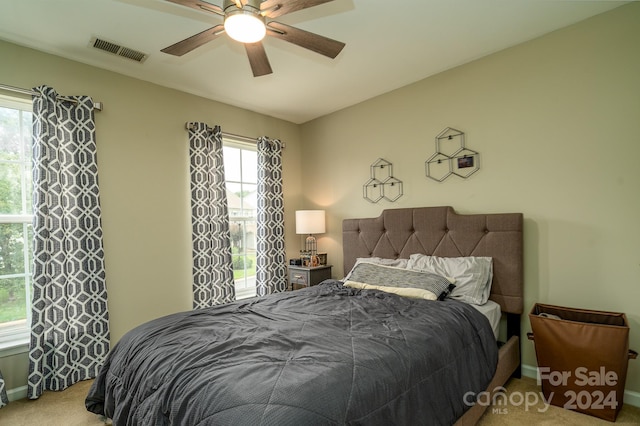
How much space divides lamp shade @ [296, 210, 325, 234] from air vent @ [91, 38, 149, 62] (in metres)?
2.17

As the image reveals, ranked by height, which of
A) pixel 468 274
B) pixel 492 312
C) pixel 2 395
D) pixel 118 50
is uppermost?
pixel 118 50

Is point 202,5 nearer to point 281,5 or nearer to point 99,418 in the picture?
point 281,5

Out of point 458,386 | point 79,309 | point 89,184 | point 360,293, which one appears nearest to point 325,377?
point 458,386

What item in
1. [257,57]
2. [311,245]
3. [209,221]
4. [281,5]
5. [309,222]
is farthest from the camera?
[311,245]

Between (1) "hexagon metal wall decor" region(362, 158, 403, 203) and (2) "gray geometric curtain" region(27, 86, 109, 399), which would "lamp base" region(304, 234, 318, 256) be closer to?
(1) "hexagon metal wall decor" region(362, 158, 403, 203)

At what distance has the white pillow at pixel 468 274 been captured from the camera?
245 centimetres

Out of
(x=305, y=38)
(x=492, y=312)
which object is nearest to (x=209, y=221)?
(x=305, y=38)

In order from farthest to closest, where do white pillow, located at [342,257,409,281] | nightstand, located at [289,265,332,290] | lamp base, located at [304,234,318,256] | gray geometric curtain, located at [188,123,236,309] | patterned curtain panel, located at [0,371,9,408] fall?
lamp base, located at [304,234,318,256] < nightstand, located at [289,265,332,290] < gray geometric curtain, located at [188,123,236,309] < white pillow, located at [342,257,409,281] < patterned curtain panel, located at [0,371,9,408]

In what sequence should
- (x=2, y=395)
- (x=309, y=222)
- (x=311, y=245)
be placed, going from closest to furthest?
1. (x=2, y=395)
2. (x=309, y=222)
3. (x=311, y=245)

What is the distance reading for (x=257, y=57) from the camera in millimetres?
2055

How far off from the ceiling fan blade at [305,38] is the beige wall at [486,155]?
1560mm

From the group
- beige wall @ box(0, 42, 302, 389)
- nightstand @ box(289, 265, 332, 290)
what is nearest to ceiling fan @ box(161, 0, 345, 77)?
beige wall @ box(0, 42, 302, 389)

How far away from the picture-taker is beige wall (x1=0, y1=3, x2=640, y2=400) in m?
2.21

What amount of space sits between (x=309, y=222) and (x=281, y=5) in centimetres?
254
